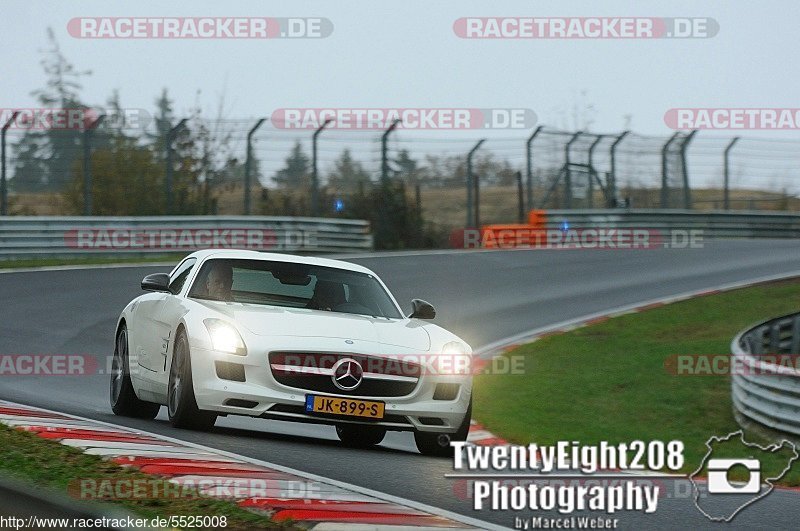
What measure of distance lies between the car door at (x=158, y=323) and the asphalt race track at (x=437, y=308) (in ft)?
1.45

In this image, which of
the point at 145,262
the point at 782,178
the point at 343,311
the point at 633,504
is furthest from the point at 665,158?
the point at 633,504

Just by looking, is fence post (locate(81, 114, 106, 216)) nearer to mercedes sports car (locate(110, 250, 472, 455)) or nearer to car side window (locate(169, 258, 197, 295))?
car side window (locate(169, 258, 197, 295))

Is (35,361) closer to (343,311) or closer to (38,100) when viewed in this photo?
(343,311)

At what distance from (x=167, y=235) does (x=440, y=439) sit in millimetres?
17292

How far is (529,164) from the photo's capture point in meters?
31.8

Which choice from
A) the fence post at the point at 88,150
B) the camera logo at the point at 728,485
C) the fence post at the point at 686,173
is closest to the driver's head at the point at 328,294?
the camera logo at the point at 728,485

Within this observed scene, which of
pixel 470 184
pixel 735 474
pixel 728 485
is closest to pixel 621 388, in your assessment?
pixel 735 474

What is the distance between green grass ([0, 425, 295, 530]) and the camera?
5.43m

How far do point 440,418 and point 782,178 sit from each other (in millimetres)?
26097

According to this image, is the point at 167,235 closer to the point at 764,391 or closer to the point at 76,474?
the point at 764,391

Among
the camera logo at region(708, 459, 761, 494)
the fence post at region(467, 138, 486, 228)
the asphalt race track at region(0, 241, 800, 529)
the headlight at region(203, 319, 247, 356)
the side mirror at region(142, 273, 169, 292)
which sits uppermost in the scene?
the fence post at region(467, 138, 486, 228)

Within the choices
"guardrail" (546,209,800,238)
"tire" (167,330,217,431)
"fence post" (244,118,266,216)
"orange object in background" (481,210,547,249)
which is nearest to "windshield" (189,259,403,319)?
"tire" (167,330,217,431)

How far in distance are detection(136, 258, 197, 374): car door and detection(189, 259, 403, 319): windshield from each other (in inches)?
9.4

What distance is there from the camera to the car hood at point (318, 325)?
8.60m
